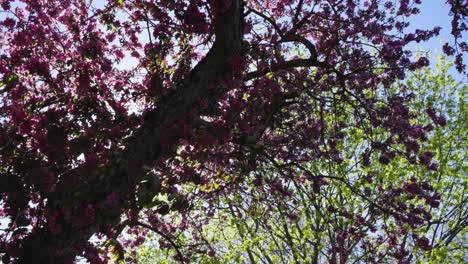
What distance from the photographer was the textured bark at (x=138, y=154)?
12.1 feet

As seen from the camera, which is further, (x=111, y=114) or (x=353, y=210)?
(x=353, y=210)

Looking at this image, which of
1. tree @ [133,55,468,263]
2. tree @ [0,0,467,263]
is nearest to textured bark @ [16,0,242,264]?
tree @ [0,0,467,263]

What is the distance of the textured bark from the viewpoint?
12.1ft

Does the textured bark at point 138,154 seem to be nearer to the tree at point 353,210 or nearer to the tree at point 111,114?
the tree at point 111,114

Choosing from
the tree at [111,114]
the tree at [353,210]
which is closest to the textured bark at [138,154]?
the tree at [111,114]

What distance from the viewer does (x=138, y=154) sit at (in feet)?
13.6

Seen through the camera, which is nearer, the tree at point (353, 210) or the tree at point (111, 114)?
the tree at point (111, 114)

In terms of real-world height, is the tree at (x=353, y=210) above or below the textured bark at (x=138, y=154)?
above

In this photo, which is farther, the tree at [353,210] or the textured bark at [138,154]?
the tree at [353,210]

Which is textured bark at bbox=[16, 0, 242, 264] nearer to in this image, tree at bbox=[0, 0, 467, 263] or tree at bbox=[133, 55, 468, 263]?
tree at bbox=[0, 0, 467, 263]

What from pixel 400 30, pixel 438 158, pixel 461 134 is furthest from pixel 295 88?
pixel 461 134

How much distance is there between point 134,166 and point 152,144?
0.29 m

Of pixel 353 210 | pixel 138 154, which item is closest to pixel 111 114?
pixel 138 154

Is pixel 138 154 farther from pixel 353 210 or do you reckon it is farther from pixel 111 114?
pixel 353 210
